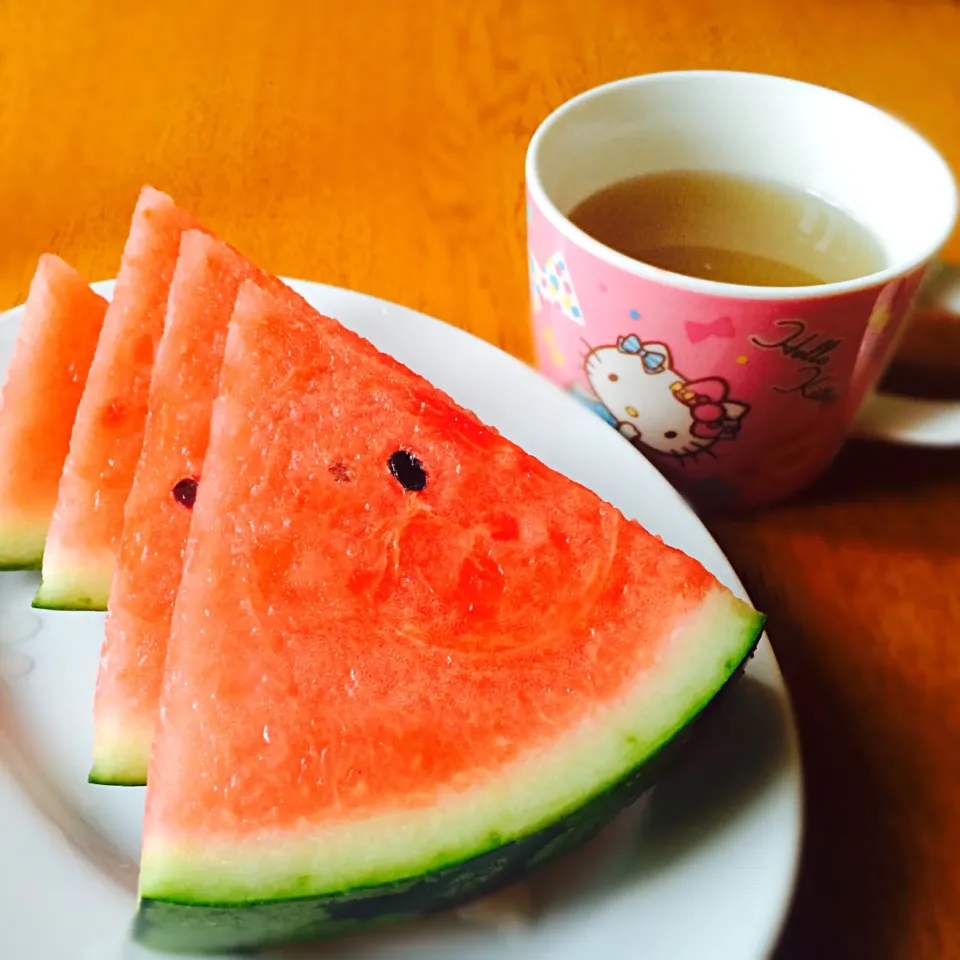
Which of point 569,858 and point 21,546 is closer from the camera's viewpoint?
point 569,858

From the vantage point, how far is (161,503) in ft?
2.18

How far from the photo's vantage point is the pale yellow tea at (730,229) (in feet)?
2.61

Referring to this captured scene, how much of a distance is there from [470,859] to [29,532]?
476mm

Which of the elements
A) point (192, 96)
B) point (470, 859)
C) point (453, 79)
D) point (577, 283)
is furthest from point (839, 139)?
point (192, 96)

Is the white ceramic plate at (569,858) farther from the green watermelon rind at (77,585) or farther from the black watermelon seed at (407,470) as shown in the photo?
the black watermelon seed at (407,470)

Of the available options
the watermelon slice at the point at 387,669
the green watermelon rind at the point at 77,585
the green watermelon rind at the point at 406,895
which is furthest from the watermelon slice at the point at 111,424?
the green watermelon rind at the point at 406,895

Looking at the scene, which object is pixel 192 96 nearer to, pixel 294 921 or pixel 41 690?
pixel 41 690

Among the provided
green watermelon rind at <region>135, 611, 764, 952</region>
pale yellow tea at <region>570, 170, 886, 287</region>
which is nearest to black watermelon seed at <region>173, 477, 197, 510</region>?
green watermelon rind at <region>135, 611, 764, 952</region>

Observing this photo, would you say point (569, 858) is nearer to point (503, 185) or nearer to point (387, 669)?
point (387, 669)

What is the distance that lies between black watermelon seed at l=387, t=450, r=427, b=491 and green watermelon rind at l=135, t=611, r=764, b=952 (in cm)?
23

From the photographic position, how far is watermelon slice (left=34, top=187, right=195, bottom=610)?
68cm

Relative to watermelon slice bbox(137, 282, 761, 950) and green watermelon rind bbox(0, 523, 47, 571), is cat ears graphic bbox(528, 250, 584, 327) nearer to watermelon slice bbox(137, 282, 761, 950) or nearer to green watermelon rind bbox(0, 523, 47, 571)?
watermelon slice bbox(137, 282, 761, 950)

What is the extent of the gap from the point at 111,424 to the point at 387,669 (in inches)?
14.6

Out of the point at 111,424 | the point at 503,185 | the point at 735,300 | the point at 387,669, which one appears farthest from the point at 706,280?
the point at 503,185
